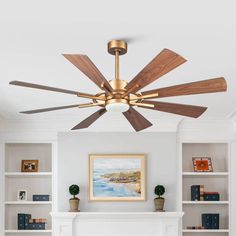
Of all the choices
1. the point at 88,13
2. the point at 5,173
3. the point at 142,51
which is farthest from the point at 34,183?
the point at 88,13

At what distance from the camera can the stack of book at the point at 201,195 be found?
6.91 meters

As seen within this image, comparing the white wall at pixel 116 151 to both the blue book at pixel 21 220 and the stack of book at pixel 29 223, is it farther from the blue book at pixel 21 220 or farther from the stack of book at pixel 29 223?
the blue book at pixel 21 220

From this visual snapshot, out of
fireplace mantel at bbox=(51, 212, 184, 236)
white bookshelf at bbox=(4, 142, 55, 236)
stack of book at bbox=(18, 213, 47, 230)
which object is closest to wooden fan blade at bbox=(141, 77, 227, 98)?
fireplace mantel at bbox=(51, 212, 184, 236)

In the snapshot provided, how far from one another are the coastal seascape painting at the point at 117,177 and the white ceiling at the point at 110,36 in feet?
7.00

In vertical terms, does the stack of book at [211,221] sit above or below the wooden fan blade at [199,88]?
below

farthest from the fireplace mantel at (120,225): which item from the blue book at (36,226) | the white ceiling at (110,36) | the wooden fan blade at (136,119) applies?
the wooden fan blade at (136,119)

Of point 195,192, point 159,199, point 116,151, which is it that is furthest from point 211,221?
point 116,151

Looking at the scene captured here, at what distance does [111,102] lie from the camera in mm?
3107

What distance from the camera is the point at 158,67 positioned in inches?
111

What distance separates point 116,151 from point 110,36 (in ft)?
12.0

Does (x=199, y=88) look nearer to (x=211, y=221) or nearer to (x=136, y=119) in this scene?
(x=136, y=119)

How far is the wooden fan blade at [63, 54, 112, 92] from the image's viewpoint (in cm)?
273

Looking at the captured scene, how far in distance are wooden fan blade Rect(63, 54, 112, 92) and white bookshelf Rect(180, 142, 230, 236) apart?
4.22m

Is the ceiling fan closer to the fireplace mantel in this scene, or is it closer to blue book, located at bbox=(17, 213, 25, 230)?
the fireplace mantel
